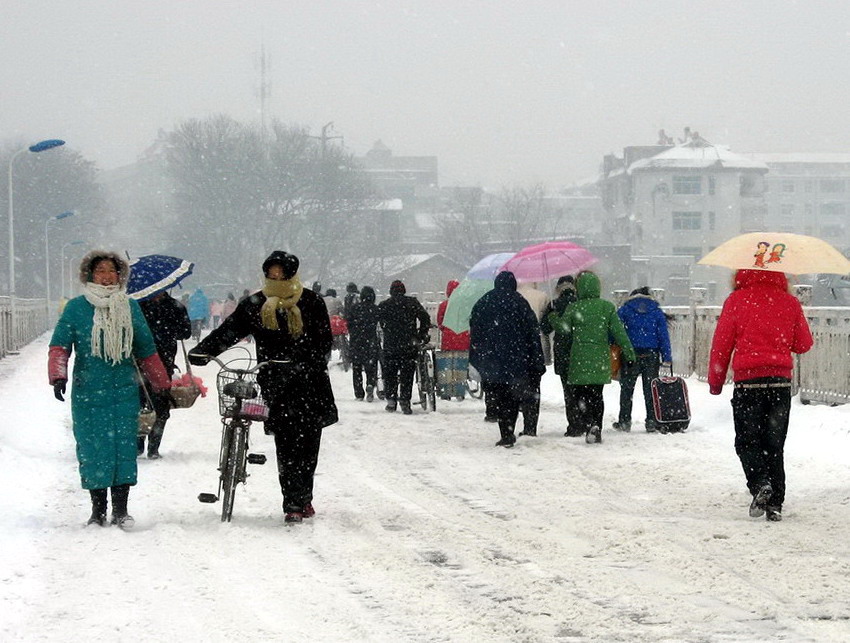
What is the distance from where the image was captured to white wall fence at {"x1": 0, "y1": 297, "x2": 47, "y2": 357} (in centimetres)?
3556

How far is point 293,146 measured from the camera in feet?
262

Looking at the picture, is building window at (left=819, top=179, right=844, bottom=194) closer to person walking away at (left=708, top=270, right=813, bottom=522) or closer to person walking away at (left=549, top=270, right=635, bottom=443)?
person walking away at (left=549, top=270, right=635, bottom=443)

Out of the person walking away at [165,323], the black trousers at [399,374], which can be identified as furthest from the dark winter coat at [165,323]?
the black trousers at [399,374]

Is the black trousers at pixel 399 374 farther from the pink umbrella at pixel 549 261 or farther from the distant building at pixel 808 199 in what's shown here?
the distant building at pixel 808 199

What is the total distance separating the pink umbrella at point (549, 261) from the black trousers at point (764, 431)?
37.7ft

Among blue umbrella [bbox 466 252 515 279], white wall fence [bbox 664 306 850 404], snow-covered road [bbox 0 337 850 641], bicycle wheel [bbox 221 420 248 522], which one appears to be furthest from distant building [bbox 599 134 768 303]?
bicycle wheel [bbox 221 420 248 522]

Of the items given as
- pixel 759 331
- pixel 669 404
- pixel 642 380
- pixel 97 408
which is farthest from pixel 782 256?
pixel 642 380

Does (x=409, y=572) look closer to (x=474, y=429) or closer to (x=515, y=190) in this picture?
(x=474, y=429)

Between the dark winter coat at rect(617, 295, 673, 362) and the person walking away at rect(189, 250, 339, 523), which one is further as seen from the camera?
the dark winter coat at rect(617, 295, 673, 362)

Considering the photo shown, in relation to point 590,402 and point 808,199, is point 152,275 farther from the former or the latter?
point 808,199

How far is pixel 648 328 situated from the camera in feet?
50.8

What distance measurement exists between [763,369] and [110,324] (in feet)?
13.6

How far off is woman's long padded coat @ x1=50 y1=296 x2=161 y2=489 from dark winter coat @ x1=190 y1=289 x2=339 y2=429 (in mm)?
620

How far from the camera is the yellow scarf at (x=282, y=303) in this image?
8.72 m
